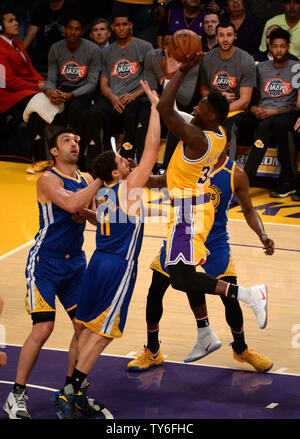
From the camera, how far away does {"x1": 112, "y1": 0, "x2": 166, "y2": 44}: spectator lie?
13.0m

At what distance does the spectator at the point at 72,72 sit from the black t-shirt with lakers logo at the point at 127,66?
0.30 meters

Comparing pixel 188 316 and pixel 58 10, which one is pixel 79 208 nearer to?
pixel 188 316

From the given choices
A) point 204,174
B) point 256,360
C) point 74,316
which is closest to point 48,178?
point 74,316

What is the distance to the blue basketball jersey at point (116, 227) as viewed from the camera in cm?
511

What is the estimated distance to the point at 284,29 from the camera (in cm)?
1166

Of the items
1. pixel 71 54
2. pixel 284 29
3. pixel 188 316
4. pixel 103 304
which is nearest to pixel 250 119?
pixel 284 29

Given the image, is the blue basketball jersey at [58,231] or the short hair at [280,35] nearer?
the blue basketball jersey at [58,231]

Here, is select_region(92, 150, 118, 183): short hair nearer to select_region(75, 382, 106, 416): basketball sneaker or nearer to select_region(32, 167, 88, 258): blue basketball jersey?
select_region(32, 167, 88, 258): blue basketball jersey

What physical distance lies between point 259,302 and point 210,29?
26.0 feet

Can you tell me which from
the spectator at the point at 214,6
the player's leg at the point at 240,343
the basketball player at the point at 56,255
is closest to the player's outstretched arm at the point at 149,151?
the basketball player at the point at 56,255

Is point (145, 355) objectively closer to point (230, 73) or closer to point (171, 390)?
point (171, 390)

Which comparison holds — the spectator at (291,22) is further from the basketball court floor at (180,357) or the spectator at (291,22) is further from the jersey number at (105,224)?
the jersey number at (105,224)

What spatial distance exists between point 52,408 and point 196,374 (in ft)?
3.97

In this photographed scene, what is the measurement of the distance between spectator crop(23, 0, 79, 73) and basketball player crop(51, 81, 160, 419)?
8733 millimetres
